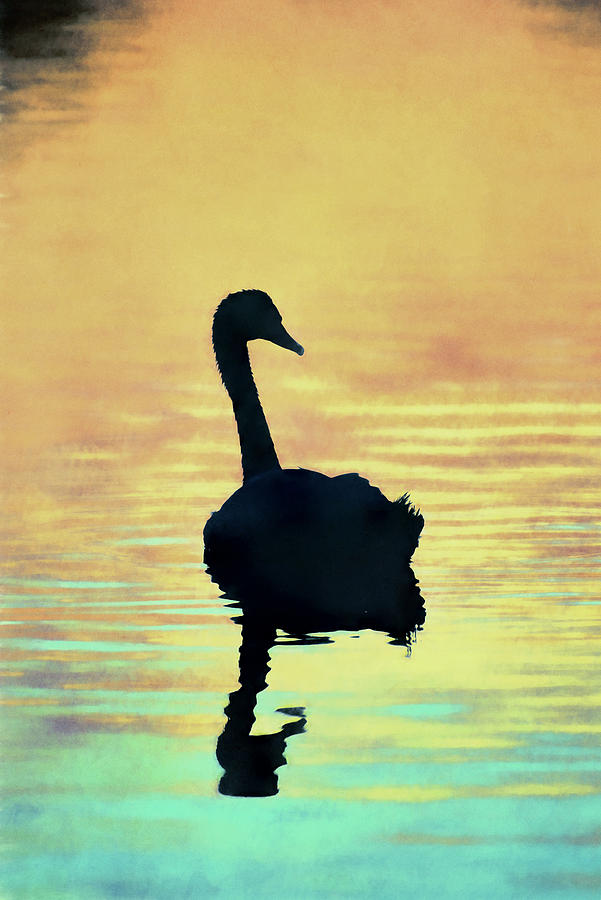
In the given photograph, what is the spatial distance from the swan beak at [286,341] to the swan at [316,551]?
30.4 inches

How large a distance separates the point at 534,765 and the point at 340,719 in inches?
16.0

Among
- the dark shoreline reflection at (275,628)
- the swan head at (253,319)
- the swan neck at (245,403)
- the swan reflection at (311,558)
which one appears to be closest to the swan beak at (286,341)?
the swan head at (253,319)

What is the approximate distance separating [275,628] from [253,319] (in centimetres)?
175

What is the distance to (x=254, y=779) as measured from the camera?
8.20 feet

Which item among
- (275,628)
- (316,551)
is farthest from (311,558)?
(275,628)

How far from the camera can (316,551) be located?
3775mm

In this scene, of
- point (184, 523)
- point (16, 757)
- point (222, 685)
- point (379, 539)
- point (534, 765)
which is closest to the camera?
point (534, 765)

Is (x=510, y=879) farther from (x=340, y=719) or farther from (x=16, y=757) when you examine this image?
(x=16, y=757)

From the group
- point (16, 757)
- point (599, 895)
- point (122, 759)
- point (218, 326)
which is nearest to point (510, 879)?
point (599, 895)

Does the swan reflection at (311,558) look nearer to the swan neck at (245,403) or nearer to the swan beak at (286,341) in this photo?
the swan neck at (245,403)

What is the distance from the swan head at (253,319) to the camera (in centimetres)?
493

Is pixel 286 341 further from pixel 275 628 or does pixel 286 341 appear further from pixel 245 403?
pixel 275 628

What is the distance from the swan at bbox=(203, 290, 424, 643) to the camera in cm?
367

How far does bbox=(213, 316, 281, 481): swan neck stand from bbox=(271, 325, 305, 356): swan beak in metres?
0.15
